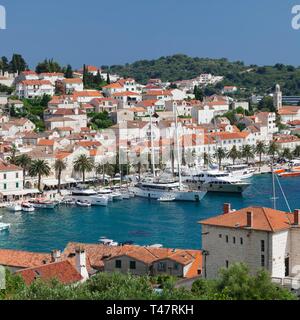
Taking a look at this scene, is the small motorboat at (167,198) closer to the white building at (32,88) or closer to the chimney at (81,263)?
the chimney at (81,263)

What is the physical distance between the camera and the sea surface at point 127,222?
19859 millimetres

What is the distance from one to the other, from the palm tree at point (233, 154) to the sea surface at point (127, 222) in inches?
308

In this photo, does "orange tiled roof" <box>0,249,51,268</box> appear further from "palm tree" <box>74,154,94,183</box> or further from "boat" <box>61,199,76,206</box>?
"palm tree" <box>74,154,94,183</box>

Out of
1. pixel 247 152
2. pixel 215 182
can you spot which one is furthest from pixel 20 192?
pixel 247 152

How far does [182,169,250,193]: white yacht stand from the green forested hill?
4475cm

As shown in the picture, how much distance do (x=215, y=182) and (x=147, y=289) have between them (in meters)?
23.4

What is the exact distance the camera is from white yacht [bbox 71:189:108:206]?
89.4 feet

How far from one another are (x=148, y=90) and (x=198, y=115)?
7.08 m

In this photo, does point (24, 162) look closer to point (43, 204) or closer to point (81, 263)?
point (43, 204)

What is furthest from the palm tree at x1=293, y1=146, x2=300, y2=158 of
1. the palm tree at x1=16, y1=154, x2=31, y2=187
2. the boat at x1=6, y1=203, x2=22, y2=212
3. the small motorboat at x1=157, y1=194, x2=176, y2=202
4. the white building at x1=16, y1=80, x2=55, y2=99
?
the boat at x1=6, y1=203, x2=22, y2=212

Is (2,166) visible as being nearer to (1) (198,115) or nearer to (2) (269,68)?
(1) (198,115)

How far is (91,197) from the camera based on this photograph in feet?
90.0
